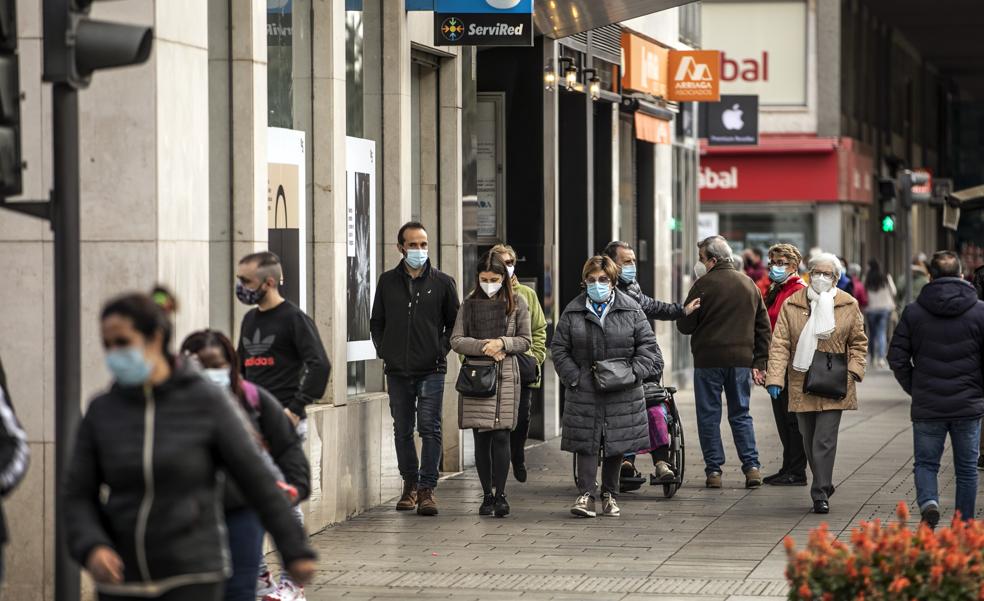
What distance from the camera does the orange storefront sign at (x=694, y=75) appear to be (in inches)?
894

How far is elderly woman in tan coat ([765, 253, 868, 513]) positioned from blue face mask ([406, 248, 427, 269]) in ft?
8.19

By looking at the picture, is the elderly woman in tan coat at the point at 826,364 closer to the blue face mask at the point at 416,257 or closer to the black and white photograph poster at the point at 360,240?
the blue face mask at the point at 416,257

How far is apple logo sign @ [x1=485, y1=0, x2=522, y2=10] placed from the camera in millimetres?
13922

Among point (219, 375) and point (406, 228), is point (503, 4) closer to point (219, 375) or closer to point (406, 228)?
point (406, 228)

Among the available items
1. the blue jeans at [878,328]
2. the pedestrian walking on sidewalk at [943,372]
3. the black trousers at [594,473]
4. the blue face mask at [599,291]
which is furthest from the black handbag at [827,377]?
the blue jeans at [878,328]

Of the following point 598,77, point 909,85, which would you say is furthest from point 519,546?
point 909,85

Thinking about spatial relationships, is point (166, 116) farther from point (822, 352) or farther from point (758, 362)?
point (758, 362)

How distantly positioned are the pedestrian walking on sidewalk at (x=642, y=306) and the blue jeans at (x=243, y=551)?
6843 mm

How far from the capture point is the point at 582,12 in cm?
1698

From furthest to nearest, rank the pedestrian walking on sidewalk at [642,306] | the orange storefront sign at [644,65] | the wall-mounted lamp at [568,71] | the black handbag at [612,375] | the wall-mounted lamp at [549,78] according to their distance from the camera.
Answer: the orange storefront sign at [644,65] < the wall-mounted lamp at [568,71] < the wall-mounted lamp at [549,78] < the pedestrian walking on sidewalk at [642,306] < the black handbag at [612,375]

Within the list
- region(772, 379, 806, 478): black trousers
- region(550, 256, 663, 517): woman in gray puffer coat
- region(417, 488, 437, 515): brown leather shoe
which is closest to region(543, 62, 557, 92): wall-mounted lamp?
region(772, 379, 806, 478): black trousers

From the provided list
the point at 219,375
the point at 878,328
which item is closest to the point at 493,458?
the point at 219,375

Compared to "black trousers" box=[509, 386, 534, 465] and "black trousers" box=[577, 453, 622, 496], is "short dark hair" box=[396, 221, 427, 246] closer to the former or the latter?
"black trousers" box=[577, 453, 622, 496]

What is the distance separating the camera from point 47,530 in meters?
9.34
